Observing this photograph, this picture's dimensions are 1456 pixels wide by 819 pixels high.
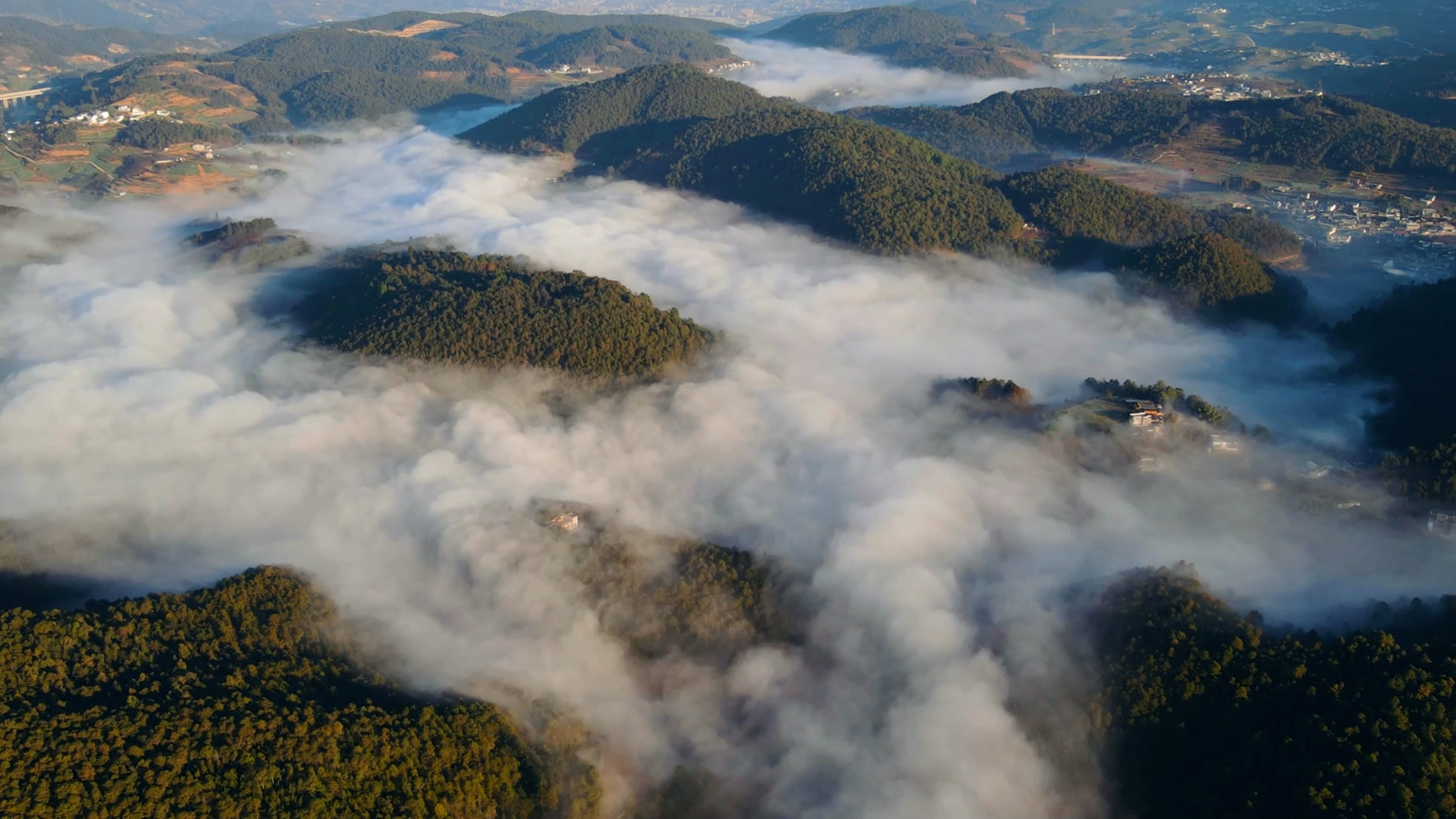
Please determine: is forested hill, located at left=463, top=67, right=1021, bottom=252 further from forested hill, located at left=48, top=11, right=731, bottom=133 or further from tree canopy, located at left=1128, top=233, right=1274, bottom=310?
forested hill, located at left=48, top=11, right=731, bottom=133

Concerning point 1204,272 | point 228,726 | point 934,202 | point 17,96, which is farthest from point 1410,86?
point 17,96

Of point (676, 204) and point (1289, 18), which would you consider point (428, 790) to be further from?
point (1289, 18)

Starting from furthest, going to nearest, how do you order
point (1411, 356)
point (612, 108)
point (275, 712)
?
point (612, 108), point (1411, 356), point (275, 712)

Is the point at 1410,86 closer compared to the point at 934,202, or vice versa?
the point at 934,202

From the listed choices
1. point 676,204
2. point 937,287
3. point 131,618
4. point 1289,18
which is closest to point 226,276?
point 676,204

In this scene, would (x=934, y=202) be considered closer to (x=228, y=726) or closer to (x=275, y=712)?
(x=275, y=712)

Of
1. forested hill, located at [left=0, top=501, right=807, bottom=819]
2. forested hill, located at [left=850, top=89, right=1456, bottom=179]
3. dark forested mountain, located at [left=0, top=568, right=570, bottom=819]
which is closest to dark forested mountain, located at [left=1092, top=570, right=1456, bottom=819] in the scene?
forested hill, located at [left=0, top=501, right=807, bottom=819]
